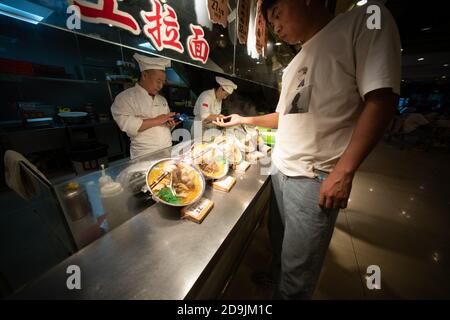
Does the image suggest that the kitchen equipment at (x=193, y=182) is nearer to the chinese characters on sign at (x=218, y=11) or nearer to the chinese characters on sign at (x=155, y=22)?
the chinese characters on sign at (x=155, y=22)

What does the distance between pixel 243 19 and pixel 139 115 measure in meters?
1.79

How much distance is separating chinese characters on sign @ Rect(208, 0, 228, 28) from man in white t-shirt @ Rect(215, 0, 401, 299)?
71 cm

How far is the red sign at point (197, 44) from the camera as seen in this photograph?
1.60 m

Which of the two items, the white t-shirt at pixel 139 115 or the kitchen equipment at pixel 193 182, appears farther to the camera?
the white t-shirt at pixel 139 115

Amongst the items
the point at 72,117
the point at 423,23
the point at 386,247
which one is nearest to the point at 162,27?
the point at 386,247

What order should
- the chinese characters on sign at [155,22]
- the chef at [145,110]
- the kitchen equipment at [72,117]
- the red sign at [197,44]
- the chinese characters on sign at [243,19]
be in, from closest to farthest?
1. the chinese characters on sign at [155,22]
2. the red sign at [197,44]
3. the chef at [145,110]
4. the chinese characters on sign at [243,19]
5. the kitchen equipment at [72,117]

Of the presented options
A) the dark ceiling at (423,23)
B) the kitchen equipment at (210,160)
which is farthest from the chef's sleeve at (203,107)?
the dark ceiling at (423,23)

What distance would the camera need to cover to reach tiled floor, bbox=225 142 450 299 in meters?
1.77

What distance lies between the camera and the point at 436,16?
15.4 feet

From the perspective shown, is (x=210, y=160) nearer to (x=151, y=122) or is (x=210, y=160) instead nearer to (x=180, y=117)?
(x=180, y=117)

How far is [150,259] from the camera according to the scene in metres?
0.82

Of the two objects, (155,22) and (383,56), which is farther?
(155,22)

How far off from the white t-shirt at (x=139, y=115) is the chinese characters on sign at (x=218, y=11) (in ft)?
3.61

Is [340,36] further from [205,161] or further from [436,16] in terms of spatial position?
[436,16]
